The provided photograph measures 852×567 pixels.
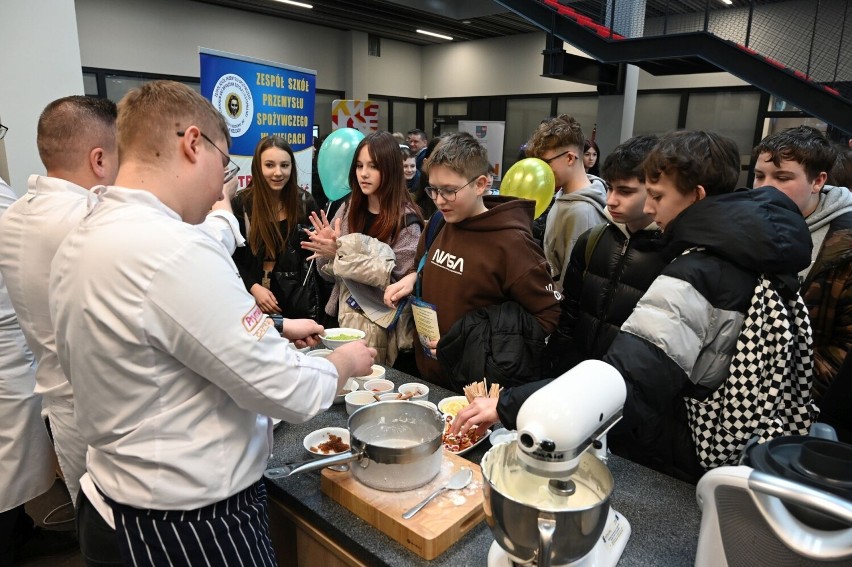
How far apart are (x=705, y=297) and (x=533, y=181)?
1.67 m

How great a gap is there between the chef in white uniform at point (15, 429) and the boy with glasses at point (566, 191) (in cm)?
236

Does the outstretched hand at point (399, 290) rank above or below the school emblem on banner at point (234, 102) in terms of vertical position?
below

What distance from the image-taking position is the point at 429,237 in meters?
2.21

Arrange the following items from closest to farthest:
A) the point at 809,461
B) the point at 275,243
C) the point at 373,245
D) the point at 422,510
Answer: the point at 809,461 < the point at 422,510 < the point at 373,245 < the point at 275,243

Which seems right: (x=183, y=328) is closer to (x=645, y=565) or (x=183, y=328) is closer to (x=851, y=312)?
(x=645, y=565)

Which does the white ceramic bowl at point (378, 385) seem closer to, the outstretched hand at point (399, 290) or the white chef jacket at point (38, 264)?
the outstretched hand at point (399, 290)

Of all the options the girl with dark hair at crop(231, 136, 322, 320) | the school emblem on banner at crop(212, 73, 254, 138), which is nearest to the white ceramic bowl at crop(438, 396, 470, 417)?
the girl with dark hair at crop(231, 136, 322, 320)

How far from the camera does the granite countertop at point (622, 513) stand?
3.59 ft

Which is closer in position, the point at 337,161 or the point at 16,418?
the point at 16,418

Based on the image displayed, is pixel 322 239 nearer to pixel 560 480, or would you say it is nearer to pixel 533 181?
pixel 533 181

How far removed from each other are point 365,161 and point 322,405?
5.30ft

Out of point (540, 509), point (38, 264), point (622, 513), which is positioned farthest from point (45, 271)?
point (622, 513)

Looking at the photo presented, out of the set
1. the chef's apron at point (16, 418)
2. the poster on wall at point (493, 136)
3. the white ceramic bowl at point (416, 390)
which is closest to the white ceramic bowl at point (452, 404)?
the white ceramic bowl at point (416, 390)

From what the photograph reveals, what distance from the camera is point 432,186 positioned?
197cm
